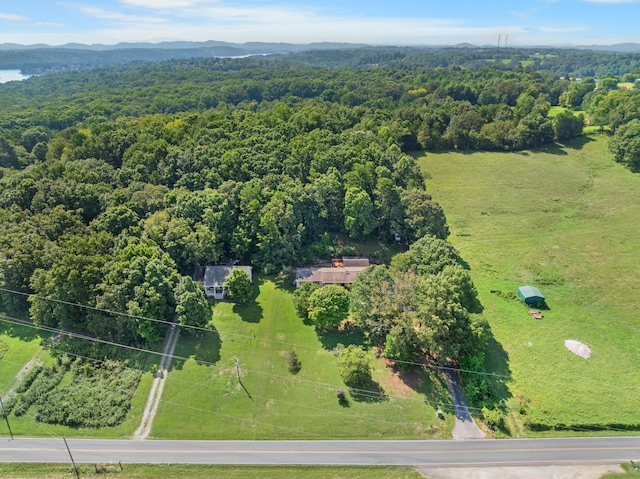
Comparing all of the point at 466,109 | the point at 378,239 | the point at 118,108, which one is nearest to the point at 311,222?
the point at 378,239

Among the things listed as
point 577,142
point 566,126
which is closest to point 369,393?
point 577,142

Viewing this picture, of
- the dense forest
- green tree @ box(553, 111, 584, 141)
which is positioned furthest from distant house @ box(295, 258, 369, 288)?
green tree @ box(553, 111, 584, 141)

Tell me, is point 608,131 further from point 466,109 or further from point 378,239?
point 378,239

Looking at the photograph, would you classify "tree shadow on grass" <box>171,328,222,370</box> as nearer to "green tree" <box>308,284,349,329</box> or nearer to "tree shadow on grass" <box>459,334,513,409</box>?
"green tree" <box>308,284,349,329</box>

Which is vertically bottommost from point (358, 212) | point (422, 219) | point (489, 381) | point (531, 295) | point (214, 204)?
point (489, 381)

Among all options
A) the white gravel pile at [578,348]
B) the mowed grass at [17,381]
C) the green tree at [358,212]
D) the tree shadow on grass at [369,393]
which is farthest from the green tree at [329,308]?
the white gravel pile at [578,348]

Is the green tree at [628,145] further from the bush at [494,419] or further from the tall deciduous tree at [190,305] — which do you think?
the tall deciduous tree at [190,305]

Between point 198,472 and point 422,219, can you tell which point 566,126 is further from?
point 198,472
